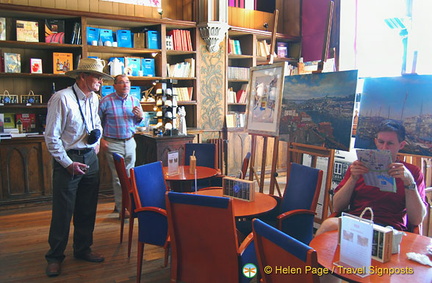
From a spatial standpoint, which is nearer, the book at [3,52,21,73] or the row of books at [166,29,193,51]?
the book at [3,52,21,73]

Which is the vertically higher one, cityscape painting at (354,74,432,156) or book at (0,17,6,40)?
book at (0,17,6,40)

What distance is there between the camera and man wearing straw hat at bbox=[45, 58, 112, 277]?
8.78ft

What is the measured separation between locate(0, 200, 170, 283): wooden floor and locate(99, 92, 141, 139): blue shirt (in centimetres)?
104

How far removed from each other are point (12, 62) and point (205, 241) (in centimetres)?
418

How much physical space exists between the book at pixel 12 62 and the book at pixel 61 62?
0.45 meters

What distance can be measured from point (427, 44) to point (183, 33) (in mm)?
3448

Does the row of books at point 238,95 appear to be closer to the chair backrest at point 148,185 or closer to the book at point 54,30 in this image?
the book at point 54,30

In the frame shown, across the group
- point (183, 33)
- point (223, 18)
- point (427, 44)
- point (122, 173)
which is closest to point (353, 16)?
point (427, 44)

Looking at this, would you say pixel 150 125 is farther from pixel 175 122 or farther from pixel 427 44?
pixel 427 44

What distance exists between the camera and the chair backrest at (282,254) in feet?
4.05

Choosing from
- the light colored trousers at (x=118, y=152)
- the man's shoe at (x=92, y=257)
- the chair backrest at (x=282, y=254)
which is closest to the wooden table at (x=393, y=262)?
the chair backrest at (x=282, y=254)

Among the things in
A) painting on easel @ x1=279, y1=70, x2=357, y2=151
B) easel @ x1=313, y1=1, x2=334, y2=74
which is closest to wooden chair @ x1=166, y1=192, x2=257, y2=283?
painting on easel @ x1=279, y1=70, x2=357, y2=151

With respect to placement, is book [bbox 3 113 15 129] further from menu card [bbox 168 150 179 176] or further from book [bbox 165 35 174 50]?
menu card [bbox 168 150 179 176]

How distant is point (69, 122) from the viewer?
2738 mm
